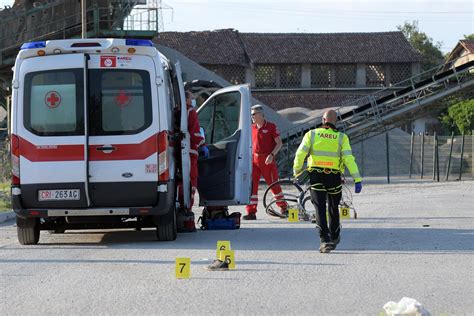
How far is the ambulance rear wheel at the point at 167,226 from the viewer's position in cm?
1442

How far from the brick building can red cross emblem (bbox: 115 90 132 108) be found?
56354mm

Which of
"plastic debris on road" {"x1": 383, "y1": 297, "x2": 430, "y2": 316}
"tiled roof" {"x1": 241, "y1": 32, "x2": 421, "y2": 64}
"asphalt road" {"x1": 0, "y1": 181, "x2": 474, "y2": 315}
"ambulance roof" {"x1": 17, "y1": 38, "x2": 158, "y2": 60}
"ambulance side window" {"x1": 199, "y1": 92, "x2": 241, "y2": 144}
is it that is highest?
"tiled roof" {"x1": 241, "y1": 32, "x2": 421, "y2": 64}

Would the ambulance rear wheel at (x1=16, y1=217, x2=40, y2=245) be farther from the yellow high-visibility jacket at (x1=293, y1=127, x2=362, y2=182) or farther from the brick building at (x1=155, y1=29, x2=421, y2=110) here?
the brick building at (x1=155, y1=29, x2=421, y2=110)

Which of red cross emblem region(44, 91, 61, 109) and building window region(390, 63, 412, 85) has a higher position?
building window region(390, 63, 412, 85)

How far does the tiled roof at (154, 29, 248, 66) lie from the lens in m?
69.8

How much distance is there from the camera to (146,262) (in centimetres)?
1212

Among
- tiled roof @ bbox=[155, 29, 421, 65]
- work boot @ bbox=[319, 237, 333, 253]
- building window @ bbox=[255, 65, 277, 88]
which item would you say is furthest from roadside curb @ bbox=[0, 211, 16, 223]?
building window @ bbox=[255, 65, 277, 88]

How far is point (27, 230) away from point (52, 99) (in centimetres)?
194

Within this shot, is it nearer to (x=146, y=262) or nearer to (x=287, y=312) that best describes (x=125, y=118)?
(x=146, y=262)

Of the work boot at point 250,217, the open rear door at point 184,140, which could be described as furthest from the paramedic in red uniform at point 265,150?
the open rear door at point 184,140

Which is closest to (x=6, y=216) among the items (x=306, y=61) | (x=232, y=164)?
(x=232, y=164)

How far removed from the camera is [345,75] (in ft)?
244

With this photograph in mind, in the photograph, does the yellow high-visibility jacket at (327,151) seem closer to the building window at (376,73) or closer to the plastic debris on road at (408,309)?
the plastic debris on road at (408,309)

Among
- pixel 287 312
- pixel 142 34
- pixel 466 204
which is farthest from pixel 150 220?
pixel 142 34
